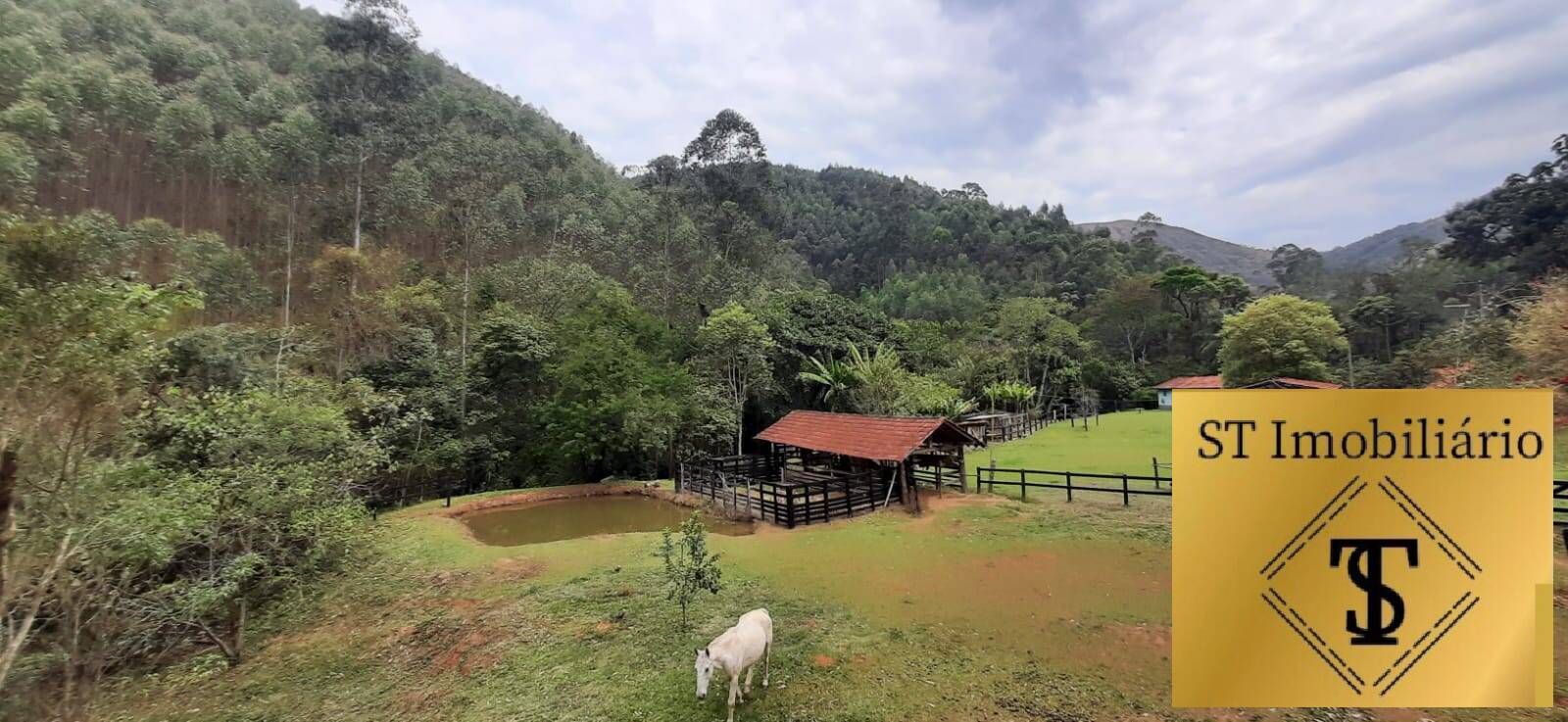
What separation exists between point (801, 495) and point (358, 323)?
17.0m

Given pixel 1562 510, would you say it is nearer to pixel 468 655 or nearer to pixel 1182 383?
pixel 468 655

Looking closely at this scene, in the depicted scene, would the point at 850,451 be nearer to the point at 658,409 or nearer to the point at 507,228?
the point at 658,409

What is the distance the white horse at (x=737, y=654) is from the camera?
16.6 feet

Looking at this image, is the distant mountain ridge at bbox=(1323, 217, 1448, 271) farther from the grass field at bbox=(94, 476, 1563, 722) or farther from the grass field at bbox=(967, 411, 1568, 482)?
the grass field at bbox=(94, 476, 1563, 722)

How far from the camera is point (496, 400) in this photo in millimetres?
19953

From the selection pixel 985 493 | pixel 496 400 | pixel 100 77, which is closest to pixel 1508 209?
pixel 985 493

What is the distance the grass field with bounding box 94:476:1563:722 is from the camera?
214 inches

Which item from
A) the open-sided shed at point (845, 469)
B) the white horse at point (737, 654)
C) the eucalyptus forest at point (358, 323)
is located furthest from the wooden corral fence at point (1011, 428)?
the white horse at point (737, 654)

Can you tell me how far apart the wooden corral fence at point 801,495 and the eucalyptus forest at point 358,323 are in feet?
13.0

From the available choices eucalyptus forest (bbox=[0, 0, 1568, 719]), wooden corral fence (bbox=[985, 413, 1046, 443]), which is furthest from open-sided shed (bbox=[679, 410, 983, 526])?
wooden corral fence (bbox=[985, 413, 1046, 443])

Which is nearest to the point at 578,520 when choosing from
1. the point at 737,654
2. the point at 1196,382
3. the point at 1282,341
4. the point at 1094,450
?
the point at 737,654

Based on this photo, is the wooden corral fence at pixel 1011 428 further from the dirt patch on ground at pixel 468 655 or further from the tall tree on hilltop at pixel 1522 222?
the tall tree on hilltop at pixel 1522 222

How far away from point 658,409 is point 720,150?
2148cm

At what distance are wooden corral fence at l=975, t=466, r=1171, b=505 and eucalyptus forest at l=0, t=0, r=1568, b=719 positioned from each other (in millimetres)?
5758
